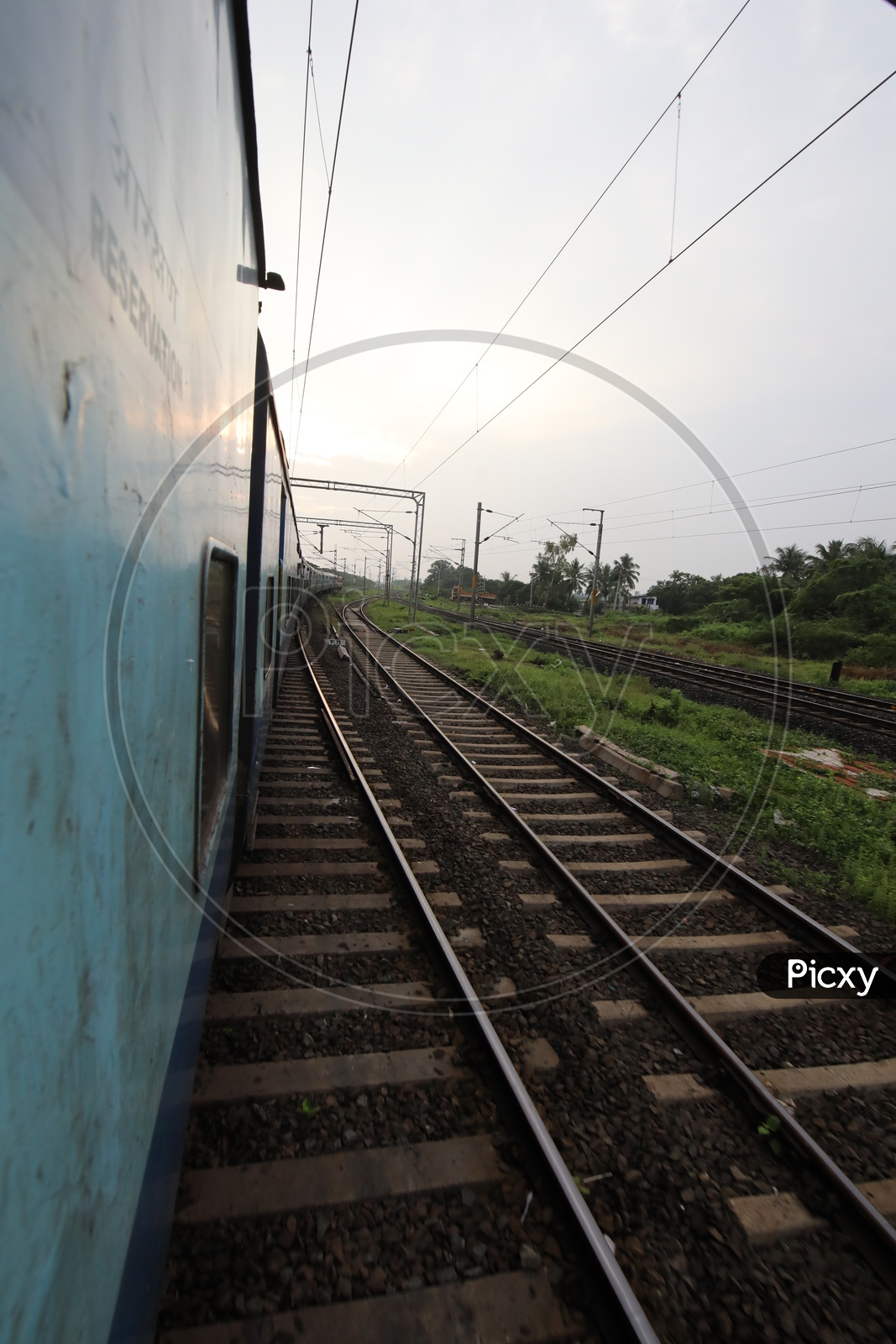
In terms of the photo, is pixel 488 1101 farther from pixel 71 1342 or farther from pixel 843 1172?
pixel 71 1342

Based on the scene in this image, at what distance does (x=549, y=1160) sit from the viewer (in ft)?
8.38

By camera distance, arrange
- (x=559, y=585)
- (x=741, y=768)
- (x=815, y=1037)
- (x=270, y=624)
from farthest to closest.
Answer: (x=559, y=585)
(x=741, y=768)
(x=270, y=624)
(x=815, y=1037)

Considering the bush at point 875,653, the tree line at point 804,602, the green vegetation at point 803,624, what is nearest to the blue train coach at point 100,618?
the tree line at point 804,602

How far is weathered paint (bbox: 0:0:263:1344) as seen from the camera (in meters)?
0.71

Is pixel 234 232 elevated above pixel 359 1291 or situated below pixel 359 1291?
above

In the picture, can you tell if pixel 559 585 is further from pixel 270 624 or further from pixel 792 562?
pixel 270 624

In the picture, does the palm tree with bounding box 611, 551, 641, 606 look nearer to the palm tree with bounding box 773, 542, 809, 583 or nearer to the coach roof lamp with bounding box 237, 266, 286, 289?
the palm tree with bounding box 773, 542, 809, 583

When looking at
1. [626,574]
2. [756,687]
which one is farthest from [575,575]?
[756,687]

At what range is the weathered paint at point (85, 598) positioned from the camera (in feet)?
2.32

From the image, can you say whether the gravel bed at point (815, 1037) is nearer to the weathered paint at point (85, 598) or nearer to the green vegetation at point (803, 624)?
the weathered paint at point (85, 598)

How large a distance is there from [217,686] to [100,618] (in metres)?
1.95

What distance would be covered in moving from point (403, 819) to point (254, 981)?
99.7 inches

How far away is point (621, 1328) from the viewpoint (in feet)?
6.79

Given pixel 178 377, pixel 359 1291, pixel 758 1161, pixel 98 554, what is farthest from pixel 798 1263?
pixel 178 377
